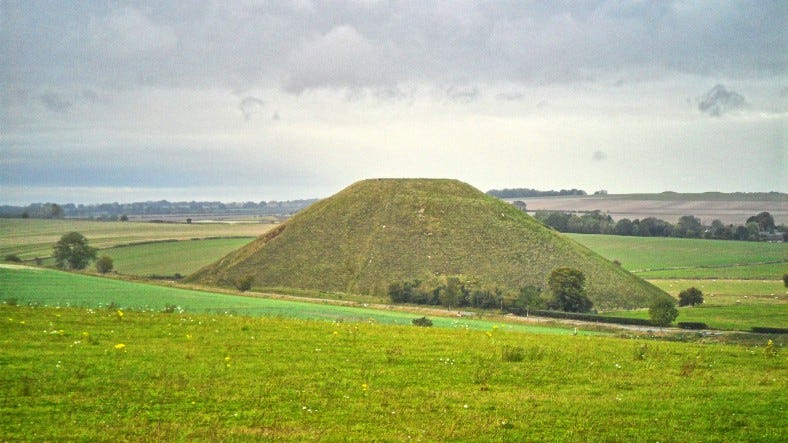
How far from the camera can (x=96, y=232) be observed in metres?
150

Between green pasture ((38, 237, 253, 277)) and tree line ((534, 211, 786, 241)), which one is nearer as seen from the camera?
green pasture ((38, 237, 253, 277))

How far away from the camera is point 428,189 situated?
127 m

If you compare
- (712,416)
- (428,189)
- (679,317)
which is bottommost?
(679,317)

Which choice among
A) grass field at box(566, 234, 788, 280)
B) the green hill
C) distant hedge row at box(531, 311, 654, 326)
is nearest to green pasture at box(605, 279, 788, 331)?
distant hedge row at box(531, 311, 654, 326)

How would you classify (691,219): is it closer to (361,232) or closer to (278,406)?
(361,232)

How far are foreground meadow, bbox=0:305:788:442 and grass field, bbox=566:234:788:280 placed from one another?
10032 cm

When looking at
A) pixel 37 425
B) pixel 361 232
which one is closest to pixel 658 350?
pixel 37 425

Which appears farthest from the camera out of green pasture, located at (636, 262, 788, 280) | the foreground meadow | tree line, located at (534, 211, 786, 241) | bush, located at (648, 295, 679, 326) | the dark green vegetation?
tree line, located at (534, 211, 786, 241)

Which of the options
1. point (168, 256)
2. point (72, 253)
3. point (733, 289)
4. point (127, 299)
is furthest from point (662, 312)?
point (168, 256)

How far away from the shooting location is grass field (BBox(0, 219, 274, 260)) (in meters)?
114

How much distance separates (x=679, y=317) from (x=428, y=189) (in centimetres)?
5877

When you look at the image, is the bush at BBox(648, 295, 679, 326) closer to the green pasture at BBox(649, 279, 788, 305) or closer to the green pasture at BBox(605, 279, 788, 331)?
the green pasture at BBox(605, 279, 788, 331)

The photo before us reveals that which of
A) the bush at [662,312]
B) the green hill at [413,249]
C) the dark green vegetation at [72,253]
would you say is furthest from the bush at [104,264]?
the bush at [662,312]

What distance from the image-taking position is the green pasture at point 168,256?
113812mm
